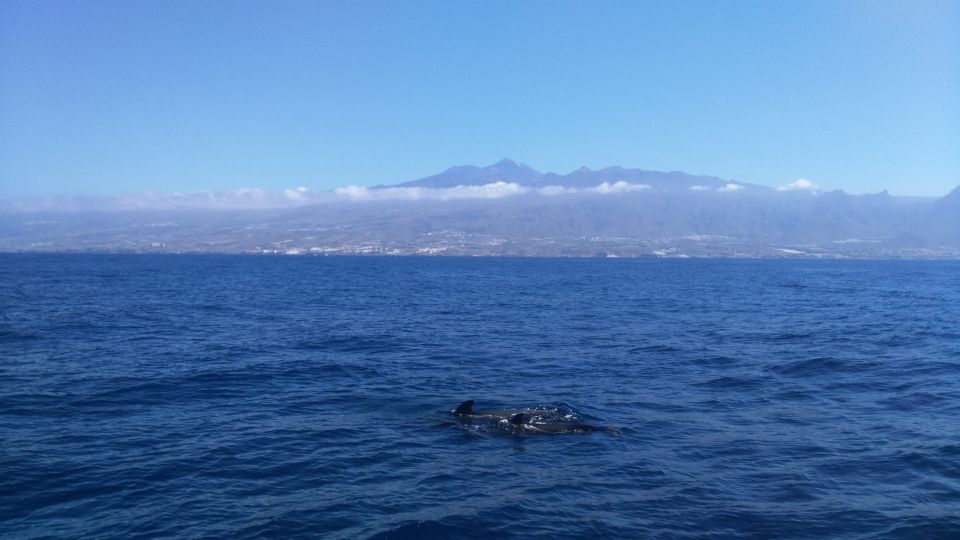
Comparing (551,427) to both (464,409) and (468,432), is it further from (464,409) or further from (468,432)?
(464,409)

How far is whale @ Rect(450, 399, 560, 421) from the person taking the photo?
85.1ft

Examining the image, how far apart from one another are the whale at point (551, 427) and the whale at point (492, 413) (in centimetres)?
50

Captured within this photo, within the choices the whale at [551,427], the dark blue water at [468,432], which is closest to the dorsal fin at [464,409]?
the dark blue water at [468,432]

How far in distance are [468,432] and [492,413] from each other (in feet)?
6.10

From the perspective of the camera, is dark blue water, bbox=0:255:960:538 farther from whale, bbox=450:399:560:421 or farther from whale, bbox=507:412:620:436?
whale, bbox=450:399:560:421

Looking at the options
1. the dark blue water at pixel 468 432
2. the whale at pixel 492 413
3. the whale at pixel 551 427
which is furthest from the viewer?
the whale at pixel 492 413

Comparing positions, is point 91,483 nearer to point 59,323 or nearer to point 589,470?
point 589,470

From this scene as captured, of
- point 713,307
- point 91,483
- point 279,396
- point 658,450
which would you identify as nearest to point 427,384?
point 279,396

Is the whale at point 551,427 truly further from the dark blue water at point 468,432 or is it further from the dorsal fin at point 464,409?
the dorsal fin at point 464,409

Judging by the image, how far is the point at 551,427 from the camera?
992 inches

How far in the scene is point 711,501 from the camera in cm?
1831

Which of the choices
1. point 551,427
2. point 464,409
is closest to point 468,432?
point 464,409

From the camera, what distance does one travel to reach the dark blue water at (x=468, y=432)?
17469 mm

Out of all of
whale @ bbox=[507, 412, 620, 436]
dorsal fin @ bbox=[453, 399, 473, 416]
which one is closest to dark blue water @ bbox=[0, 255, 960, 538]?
whale @ bbox=[507, 412, 620, 436]
